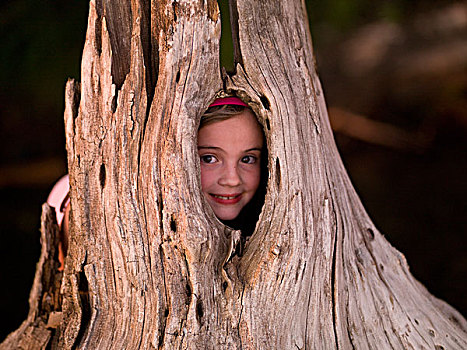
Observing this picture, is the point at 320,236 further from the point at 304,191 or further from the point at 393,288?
the point at 393,288

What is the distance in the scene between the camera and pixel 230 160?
72.0 inches

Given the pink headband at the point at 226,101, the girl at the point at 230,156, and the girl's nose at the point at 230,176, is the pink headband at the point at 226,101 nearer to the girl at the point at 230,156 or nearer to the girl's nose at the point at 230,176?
the girl at the point at 230,156

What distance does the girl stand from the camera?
5.88 ft

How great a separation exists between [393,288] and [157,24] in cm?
116

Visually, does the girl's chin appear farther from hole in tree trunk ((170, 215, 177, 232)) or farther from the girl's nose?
hole in tree trunk ((170, 215, 177, 232))

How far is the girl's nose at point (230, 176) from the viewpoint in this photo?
182 cm

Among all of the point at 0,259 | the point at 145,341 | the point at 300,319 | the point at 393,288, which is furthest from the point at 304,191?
the point at 0,259

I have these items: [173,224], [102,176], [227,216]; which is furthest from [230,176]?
[102,176]

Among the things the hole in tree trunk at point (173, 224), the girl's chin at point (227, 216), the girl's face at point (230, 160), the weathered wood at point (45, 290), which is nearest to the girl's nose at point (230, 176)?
the girl's face at point (230, 160)

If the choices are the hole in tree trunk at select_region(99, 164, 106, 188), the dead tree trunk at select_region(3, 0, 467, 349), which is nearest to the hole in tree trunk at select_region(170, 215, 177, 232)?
the dead tree trunk at select_region(3, 0, 467, 349)

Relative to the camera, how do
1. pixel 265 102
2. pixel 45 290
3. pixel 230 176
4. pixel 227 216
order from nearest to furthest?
pixel 265 102 < pixel 230 176 < pixel 227 216 < pixel 45 290

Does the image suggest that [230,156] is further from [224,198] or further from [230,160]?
[224,198]

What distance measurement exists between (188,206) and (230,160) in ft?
0.93

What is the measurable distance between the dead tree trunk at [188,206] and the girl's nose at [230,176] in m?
0.17
